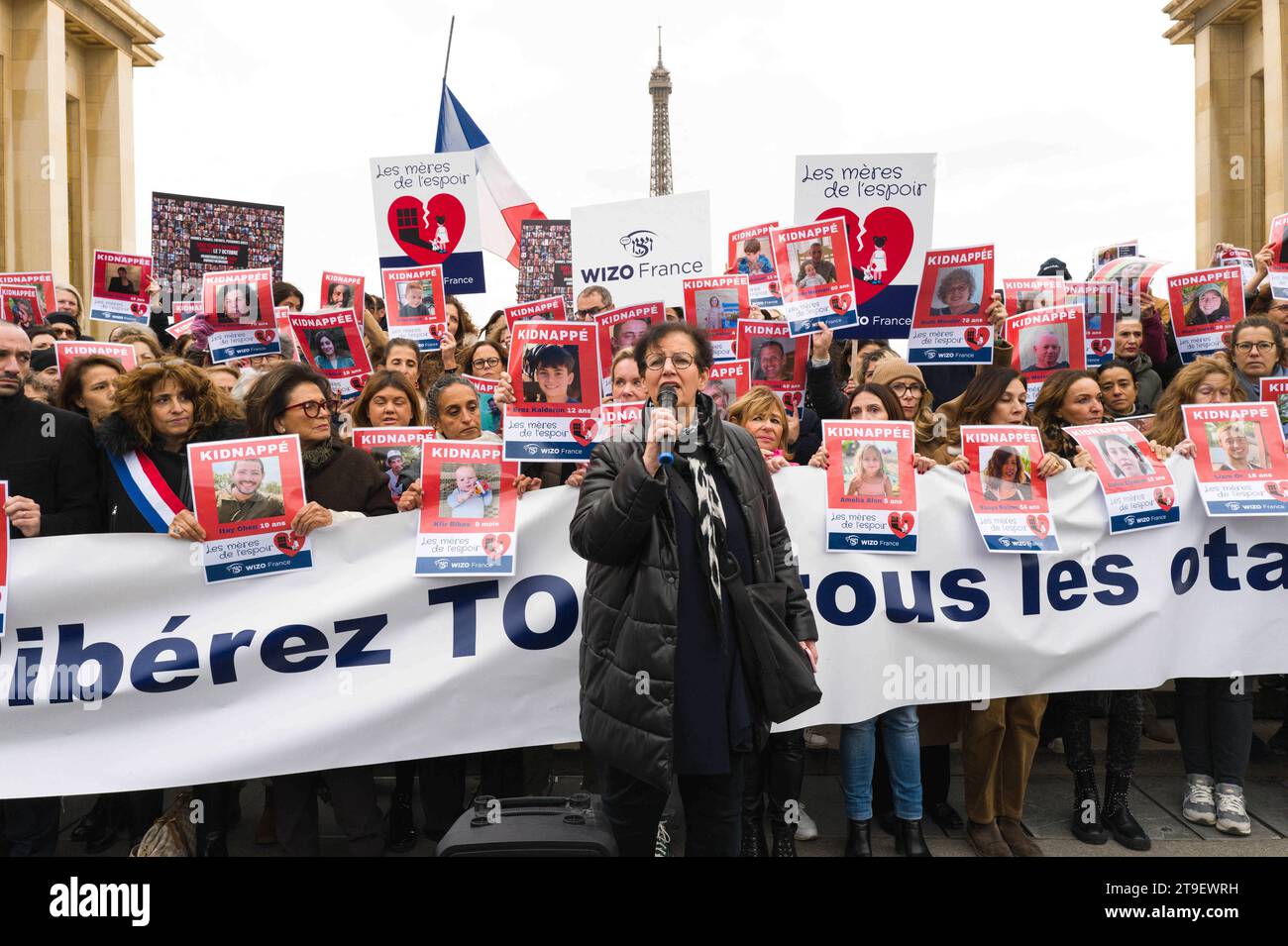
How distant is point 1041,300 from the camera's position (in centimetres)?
718

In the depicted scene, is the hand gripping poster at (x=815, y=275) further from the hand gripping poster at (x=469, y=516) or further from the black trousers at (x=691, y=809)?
the black trousers at (x=691, y=809)

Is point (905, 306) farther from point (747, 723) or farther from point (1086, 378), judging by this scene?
point (747, 723)

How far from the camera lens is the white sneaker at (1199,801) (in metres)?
5.56

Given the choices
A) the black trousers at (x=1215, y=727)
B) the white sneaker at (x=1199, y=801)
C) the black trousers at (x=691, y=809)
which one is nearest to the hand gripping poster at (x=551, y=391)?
the black trousers at (x=691, y=809)

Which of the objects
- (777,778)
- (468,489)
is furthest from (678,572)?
(777,778)

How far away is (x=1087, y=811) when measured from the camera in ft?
18.1

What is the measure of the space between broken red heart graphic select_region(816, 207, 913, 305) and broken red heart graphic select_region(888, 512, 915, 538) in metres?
2.21

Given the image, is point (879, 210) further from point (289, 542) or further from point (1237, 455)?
point (289, 542)

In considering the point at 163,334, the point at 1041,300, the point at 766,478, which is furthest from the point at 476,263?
the point at 766,478

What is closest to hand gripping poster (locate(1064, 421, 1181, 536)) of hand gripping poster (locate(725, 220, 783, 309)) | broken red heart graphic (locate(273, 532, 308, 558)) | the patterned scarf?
hand gripping poster (locate(725, 220, 783, 309))

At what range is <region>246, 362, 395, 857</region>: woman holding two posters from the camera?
4.90 meters

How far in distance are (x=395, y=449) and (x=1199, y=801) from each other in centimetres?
418

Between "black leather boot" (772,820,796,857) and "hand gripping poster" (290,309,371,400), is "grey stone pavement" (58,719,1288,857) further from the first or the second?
"hand gripping poster" (290,309,371,400)

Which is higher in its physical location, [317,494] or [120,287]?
[120,287]
